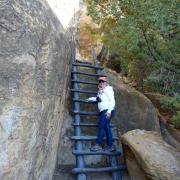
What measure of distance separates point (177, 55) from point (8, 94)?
3506 millimetres

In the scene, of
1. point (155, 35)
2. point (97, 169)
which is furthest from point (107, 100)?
point (155, 35)

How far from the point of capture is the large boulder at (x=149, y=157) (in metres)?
5.24

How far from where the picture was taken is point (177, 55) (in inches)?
242

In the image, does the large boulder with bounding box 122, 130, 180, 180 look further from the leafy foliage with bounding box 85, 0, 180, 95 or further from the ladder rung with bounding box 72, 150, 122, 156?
the leafy foliage with bounding box 85, 0, 180, 95

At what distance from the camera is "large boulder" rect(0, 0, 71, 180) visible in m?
3.76

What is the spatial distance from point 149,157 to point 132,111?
88.1 inches

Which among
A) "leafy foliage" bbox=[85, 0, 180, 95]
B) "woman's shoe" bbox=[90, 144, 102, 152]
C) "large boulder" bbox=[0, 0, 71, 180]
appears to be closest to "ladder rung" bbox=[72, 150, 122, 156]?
"woman's shoe" bbox=[90, 144, 102, 152]

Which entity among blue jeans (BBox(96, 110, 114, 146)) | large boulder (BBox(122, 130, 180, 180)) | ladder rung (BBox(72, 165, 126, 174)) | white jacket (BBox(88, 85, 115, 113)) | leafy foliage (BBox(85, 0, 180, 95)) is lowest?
ladder rung (BBox(72, 165, 126, 174))

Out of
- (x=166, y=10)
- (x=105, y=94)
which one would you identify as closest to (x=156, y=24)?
(x=166, y=10)

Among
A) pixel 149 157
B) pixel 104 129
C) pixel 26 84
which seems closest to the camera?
pixel 26 84

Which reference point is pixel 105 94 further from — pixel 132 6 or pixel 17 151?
Answer: pixel 17 151

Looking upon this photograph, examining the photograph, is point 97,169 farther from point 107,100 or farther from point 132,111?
point 132,111

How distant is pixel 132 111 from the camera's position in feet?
24.9

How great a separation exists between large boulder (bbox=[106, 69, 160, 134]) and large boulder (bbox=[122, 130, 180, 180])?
1.06 m
